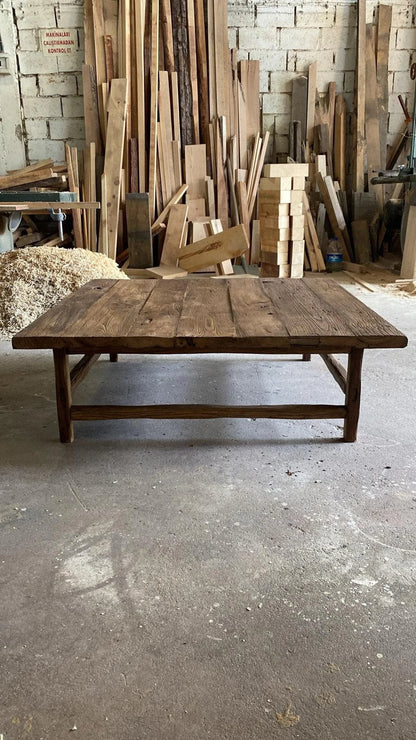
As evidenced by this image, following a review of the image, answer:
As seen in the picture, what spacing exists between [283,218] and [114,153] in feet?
8.20

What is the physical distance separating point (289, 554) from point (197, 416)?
0.79 metres

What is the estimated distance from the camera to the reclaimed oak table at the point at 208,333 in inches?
85.1

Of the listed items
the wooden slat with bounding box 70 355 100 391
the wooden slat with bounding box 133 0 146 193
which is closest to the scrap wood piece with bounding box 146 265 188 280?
the wooden slat with bounding box 133 0 146 193

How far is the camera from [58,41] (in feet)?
21.8

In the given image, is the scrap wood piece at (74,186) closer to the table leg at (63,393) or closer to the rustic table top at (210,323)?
the rustic table top at (210,323)

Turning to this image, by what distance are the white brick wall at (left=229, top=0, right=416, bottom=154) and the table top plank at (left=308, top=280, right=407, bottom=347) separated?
183 inches

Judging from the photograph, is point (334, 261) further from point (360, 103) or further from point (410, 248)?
point (360, 103)

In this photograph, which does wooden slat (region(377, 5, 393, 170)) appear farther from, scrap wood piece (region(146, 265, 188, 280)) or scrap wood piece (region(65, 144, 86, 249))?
scrap wood piece (region(65, 144, 86, 249))

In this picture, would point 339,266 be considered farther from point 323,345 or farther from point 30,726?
point 30,726

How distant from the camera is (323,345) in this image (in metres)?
2.20

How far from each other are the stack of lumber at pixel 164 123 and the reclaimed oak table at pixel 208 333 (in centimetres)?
383

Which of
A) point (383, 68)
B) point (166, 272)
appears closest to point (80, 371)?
point (166, 272)

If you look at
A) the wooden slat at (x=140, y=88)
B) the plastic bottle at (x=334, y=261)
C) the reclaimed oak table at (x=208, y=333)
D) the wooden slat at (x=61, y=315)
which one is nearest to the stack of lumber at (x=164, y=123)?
the wooden slat at (x=140, y=88)

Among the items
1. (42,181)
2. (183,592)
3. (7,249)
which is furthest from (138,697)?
(42,181)
